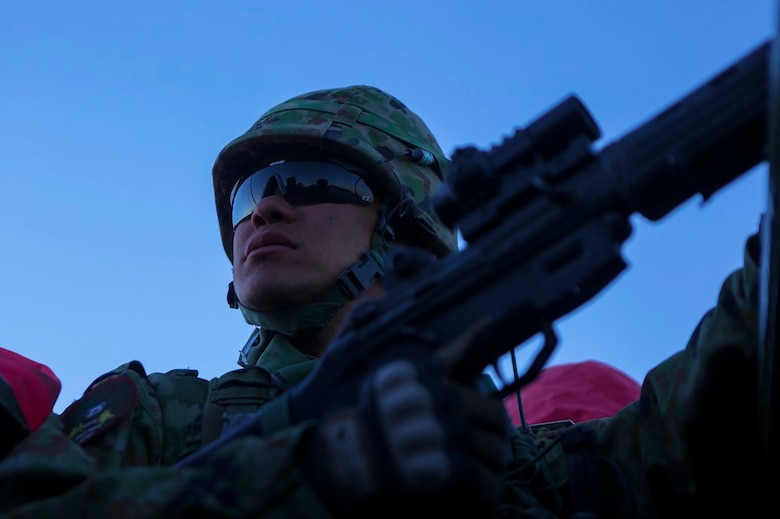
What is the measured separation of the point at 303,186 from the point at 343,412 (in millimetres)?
2584

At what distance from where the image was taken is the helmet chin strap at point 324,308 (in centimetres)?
478

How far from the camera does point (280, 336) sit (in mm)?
4918

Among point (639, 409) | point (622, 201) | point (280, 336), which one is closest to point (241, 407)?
point (280, 336)

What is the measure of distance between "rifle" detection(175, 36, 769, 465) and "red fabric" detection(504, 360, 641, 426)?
15.5 ft

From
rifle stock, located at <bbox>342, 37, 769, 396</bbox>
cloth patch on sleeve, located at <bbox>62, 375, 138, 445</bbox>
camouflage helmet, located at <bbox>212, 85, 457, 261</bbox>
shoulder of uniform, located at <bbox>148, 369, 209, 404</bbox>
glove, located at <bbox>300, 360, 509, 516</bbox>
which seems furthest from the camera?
camouflage helmet, located at <bbox>212, 85, 457, 261</bbox>

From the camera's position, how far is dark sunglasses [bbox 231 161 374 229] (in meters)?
5.06

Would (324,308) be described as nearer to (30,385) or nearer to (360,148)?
(360,148)

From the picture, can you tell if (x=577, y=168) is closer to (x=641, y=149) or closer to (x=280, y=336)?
(x=641, y=149)

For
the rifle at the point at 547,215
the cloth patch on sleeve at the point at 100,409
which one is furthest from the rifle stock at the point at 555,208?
the cloth patch on sleeve at the point at 100,409

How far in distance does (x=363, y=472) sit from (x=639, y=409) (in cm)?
180

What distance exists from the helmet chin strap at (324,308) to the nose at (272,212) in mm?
441

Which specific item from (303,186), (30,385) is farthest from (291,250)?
(30,385)

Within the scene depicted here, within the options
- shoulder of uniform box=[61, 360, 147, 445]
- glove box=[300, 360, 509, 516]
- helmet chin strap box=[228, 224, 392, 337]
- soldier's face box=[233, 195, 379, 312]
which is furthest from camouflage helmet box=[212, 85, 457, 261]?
glove box=[300, 360, 509, 516]

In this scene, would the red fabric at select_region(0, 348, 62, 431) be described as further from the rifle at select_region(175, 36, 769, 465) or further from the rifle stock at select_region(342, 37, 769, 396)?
the rifle stock at select_region(342, 37, 769, 396)
